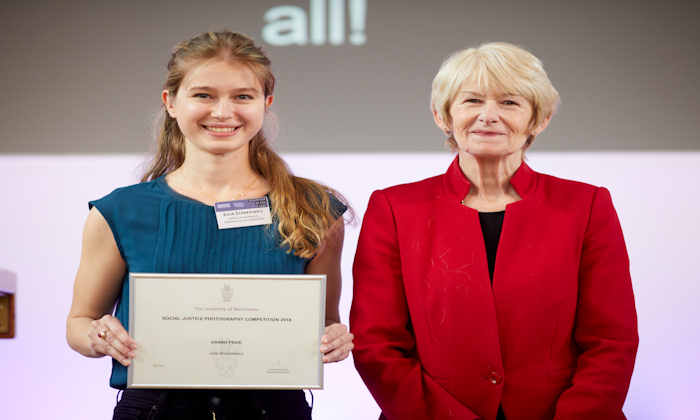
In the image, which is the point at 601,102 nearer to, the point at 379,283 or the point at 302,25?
the point at 302,25

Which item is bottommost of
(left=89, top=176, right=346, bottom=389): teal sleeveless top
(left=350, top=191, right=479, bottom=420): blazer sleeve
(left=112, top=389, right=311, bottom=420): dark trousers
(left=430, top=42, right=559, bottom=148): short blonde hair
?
(left=112, top=389, right=311, bottom=420): dark trousers

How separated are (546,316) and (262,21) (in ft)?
7.76

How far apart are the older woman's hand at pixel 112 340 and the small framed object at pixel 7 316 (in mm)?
391

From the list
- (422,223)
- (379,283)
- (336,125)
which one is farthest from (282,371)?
(336,125)

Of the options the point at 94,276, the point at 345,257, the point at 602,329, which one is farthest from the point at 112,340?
the point at 345,257

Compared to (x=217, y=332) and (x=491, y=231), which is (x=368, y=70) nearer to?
(x=491, y=231)

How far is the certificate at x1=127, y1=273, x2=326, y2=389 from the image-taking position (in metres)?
1.83

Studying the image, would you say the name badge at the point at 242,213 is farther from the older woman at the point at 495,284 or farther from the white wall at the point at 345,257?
the white wall at the point at 345,257

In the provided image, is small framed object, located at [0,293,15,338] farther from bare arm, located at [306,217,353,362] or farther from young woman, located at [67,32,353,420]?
bare arm, located at [306,217,353,362]

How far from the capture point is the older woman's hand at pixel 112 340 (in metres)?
1.82

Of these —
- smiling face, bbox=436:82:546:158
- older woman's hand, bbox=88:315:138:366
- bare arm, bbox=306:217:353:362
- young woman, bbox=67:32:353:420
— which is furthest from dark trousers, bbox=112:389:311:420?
smiling face, bbox=436:82:546:158

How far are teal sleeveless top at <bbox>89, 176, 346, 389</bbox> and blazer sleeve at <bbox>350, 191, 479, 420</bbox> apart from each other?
0.20 meters

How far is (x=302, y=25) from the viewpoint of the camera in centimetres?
375

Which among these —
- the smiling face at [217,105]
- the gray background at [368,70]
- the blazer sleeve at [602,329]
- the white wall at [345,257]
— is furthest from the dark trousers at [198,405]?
the gray background at [368,70]
